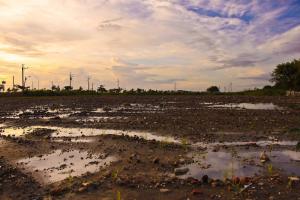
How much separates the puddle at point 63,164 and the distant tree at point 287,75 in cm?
7347

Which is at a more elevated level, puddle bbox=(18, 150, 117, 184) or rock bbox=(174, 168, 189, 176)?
rock bbox=(174, 168, 189, 176)

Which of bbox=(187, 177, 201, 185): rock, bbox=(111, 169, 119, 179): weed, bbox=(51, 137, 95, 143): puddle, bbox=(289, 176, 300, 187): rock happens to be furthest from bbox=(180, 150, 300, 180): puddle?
bbox=(51, 137, 95, 143): puddle

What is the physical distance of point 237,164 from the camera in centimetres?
1205

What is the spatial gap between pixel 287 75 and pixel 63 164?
8083cm

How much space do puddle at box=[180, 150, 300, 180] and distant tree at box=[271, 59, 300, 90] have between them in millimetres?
71910

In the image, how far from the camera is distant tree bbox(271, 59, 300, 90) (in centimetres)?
8224

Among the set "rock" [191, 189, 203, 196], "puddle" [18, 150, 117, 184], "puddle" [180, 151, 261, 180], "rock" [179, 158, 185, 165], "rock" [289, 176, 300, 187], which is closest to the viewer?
"rock" [191, 189, 203, 196]

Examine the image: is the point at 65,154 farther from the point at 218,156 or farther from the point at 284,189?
the point at 284,189

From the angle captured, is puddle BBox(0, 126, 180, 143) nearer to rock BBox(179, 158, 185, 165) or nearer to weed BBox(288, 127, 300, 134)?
rock BBox(179, 158, 185, 165)

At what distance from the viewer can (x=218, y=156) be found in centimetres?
1320

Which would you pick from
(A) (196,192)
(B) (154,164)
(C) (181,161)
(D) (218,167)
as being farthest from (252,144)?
(A) (196,192)

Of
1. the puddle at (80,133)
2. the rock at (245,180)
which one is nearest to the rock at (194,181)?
the rock at (245,180)

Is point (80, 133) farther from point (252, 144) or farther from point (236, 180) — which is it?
point (236, 180)

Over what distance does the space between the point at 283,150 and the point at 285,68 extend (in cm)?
7631
